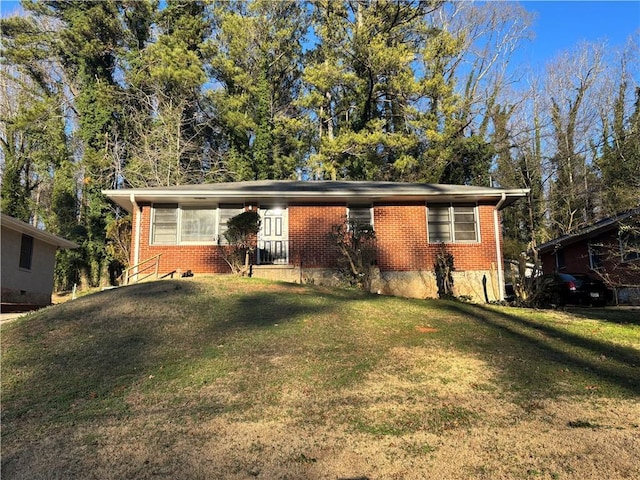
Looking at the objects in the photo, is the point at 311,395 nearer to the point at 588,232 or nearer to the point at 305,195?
the point at 305,195

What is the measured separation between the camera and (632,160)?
21.8 m

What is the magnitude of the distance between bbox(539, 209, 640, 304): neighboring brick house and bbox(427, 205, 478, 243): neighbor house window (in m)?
3.73

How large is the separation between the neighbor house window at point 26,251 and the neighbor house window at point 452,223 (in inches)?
609

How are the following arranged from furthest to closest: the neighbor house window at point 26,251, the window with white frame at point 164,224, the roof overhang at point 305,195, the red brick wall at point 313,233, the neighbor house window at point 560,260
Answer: the neighbor house window at point 560,260 < the neighbor house window at point 26,251 < the window with white frame at point 164,224 < the red brick wall at point 313,233 < the roof overhang at point 305,195

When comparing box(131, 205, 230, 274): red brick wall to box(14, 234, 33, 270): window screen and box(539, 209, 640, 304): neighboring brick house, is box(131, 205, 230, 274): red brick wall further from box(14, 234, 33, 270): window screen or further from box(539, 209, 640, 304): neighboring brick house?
box(539, 209, 640, 304): neighboring brick house

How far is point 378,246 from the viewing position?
1517 centimetres

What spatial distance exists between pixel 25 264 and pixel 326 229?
12448mm

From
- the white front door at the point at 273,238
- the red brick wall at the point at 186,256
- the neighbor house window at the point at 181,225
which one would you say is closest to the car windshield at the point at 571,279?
the white front door at the point at 273,238

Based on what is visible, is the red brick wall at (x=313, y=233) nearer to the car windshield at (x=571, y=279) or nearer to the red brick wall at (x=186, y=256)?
the red brick wall at (x=186, y=256)

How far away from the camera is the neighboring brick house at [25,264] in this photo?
56.8ft

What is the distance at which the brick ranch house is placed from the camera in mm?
14898

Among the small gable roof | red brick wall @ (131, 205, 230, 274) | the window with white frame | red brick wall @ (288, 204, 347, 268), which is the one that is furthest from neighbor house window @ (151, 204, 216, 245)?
the small gable roof

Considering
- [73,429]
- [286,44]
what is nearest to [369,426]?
[73,429]

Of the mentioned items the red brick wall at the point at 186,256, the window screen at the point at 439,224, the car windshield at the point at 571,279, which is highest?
the window screen at the point at 439,224
